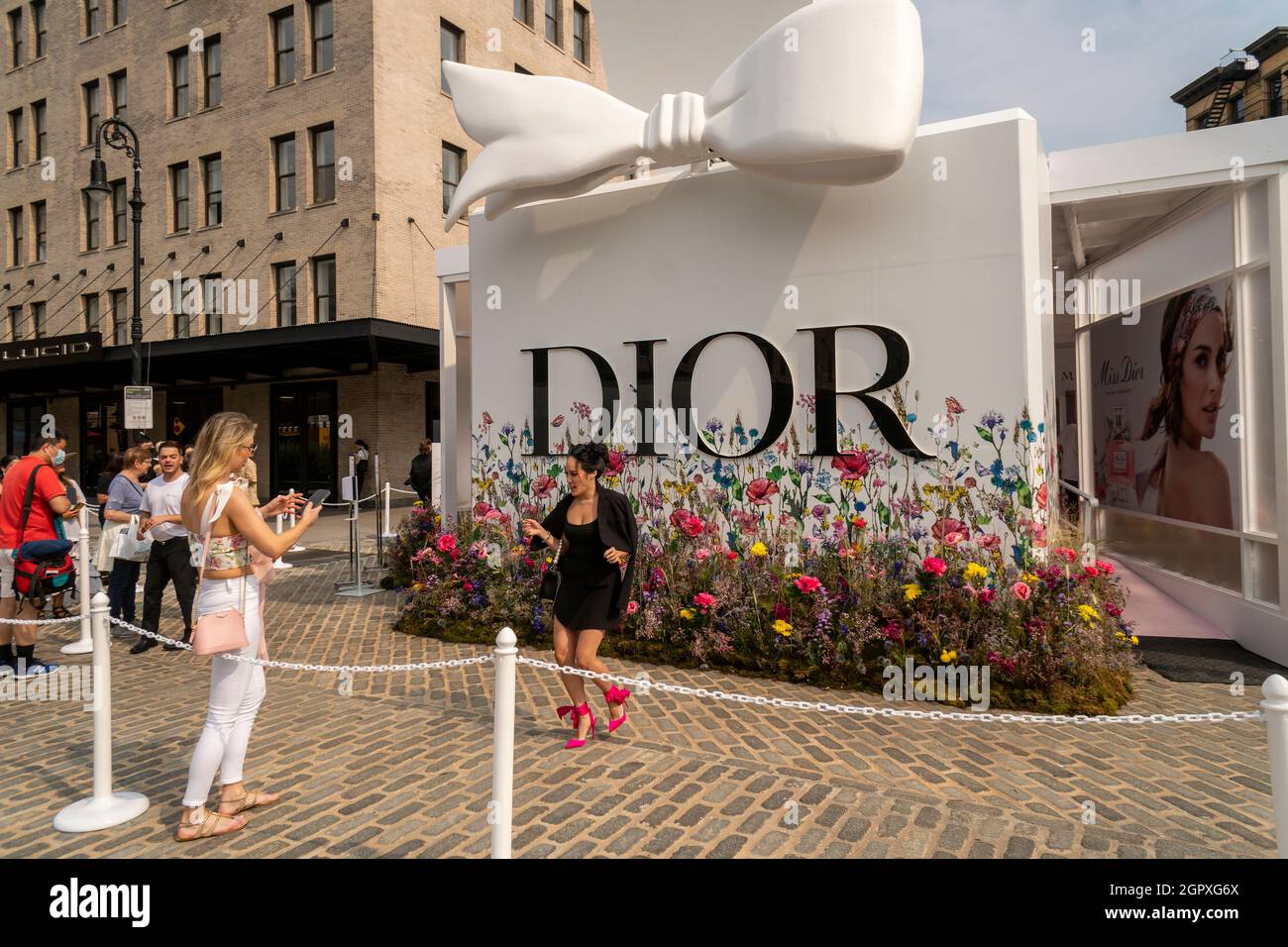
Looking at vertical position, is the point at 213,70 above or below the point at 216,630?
above

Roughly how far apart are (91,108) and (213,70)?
263 inches

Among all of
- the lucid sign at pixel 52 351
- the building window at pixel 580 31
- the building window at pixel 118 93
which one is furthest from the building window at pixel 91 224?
the building window at pixel 580 31

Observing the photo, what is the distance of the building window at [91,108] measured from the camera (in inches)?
1071

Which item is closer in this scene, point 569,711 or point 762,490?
point 569,711

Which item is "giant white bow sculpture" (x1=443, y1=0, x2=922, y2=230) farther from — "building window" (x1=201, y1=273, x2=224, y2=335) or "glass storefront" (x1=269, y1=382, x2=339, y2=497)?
"building window" (x1=201, y1=273, x2=224, y2=335)

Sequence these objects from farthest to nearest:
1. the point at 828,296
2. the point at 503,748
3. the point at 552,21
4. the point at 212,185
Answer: the point at 552,21 < the point at 212,185 < the point at 828,296 < the point at 503,748

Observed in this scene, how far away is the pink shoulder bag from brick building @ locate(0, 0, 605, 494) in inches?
612

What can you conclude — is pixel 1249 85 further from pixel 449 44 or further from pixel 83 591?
pixel 83 591

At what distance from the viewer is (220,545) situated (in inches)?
147

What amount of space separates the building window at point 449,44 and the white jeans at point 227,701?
23117 millimetres

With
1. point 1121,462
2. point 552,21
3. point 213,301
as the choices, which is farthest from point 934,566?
point 552,21


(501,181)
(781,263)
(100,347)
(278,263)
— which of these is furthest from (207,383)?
(781,263)

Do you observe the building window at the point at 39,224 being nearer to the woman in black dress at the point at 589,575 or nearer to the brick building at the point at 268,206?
the brick building at the point at 268,206

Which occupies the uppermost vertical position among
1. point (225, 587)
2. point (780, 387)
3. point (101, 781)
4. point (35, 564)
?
point (780, 387)
